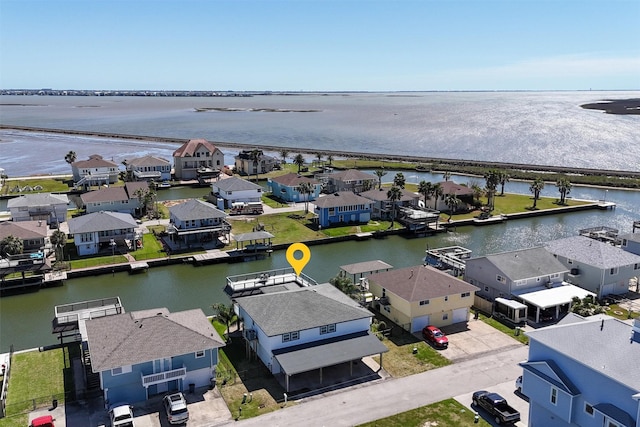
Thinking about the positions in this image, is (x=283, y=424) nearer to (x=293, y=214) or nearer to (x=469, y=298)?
(x=469, y=298)

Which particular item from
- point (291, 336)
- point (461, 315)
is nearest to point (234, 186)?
point (461, 315)

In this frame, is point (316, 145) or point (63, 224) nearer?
point (63, 224)

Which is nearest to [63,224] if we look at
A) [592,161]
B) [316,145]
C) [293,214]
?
[293,214]

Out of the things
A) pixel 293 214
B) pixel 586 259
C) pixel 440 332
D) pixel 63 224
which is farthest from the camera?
pixel 293 214

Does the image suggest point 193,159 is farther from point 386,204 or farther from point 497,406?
point 497,406

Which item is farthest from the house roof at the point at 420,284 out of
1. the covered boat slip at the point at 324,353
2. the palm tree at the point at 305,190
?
the palm tree at the point at 305,190
